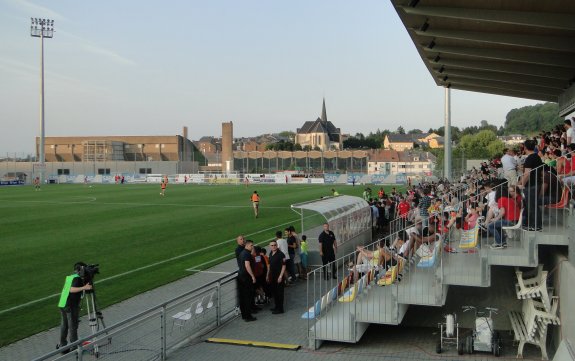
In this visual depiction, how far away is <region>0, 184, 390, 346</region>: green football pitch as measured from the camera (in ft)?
43.6

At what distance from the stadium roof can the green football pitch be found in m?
9.37

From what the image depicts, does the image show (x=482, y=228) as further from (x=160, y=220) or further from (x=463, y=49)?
(x=160, y=220)

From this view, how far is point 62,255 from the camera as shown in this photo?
1869 centimetres

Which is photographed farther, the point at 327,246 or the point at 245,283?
the point at 327,246

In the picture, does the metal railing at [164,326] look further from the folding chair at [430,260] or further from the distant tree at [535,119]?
the distant tree at [535,119]

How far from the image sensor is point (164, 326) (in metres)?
9.29

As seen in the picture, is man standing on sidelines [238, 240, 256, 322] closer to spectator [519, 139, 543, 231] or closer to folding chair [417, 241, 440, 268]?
folding chair [417, 241, 440, 268]

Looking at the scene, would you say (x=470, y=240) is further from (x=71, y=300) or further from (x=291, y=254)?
(x=71, y=300)

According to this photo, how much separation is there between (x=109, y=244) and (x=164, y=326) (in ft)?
41.6

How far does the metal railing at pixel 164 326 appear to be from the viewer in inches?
336

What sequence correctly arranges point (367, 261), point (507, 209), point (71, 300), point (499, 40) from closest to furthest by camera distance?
1. point (71, 300)
2. point (507, 209)
3. point (367, 261)
4. point (499, 40)

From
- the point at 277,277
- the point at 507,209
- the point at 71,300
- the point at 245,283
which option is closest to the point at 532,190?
the point at 507,209

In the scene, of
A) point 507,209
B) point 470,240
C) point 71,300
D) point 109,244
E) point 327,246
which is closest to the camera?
point 71,300

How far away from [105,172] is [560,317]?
8374cm
